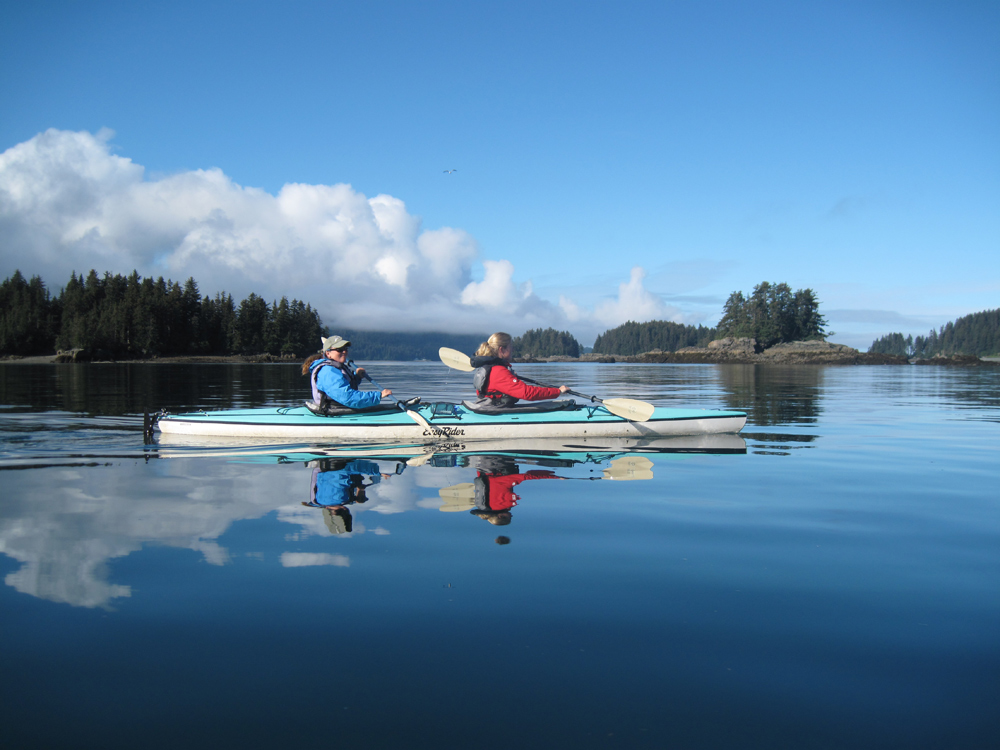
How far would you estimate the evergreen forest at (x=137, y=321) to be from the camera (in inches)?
3851

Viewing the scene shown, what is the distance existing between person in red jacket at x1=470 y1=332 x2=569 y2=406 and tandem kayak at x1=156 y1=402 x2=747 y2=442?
13.2 inches

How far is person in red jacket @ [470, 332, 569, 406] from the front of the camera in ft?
35.2

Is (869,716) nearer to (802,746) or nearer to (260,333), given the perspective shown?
(802,746)

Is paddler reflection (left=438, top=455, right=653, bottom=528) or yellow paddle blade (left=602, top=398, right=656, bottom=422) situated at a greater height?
yellow paddle blade (left=602, top=398, right=656, bottom=422)

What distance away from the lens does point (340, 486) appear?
755cm

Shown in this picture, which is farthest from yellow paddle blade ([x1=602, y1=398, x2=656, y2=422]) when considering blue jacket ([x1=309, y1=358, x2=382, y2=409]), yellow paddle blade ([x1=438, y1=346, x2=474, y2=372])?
blue jacket ([x1=309, y1=358, x2=382, y2=409])

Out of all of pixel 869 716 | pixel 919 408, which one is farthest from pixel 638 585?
pixel 919 408

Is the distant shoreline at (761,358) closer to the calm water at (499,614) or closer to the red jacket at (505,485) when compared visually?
the red jacket at (505,485)

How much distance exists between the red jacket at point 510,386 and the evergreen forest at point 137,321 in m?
99.1

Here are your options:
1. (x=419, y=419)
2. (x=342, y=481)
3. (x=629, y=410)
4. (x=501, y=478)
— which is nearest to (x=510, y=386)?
(x=419, y=419)

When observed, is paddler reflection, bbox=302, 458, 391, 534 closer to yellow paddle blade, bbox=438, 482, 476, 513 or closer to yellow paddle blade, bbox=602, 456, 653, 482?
yellow paddle blade, bbox=438, 482, 476, 513

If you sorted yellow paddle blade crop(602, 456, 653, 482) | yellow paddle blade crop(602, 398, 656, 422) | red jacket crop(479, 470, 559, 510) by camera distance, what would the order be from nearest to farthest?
red jacket crop(479, 470, 559, 510) < yellow paddle blade crop(602, 456, 653, 482) < yellow paddle blade crop(602, 398, 656, 422)

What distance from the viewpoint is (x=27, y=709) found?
2826 millimetres

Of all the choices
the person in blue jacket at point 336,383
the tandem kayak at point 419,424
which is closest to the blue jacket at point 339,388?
the person in blue jacket at point 336,383
